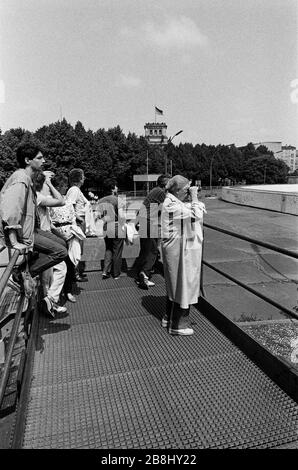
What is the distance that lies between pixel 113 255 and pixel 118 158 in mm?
64407

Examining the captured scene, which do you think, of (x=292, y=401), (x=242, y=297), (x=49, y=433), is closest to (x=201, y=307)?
(x=292, y=401)

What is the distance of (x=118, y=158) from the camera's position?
68.8 meters

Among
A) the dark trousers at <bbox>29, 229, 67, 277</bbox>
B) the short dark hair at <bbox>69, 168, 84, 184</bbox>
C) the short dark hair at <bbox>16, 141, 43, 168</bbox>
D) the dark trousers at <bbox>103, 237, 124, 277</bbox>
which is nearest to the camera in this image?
the short dark hair at <bbox>16, 141, 43, 168</bbox>

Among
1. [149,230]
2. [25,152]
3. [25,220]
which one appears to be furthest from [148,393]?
[149,230]

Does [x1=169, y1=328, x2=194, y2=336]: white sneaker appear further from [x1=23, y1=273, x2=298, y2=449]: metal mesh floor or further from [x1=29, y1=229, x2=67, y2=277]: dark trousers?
[x1=29, y1=229, x2=67, y2=277]: dark trousers

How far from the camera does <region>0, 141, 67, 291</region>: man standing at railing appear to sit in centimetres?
281

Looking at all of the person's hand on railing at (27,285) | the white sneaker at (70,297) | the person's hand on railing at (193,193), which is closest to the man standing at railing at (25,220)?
the person's hand on railing at (27,285)

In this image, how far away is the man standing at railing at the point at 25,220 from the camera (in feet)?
9.23

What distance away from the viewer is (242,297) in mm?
8242

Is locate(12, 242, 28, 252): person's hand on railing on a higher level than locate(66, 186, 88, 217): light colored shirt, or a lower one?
lower

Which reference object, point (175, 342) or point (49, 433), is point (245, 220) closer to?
point (175, 342)

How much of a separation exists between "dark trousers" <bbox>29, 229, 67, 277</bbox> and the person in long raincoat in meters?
1.11

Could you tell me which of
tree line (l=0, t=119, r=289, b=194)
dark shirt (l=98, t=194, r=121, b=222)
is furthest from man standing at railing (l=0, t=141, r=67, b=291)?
tree line (l=0, t=119, r=289, b=194)

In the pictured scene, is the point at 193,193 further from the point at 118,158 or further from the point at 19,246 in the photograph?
the point at 118,158
